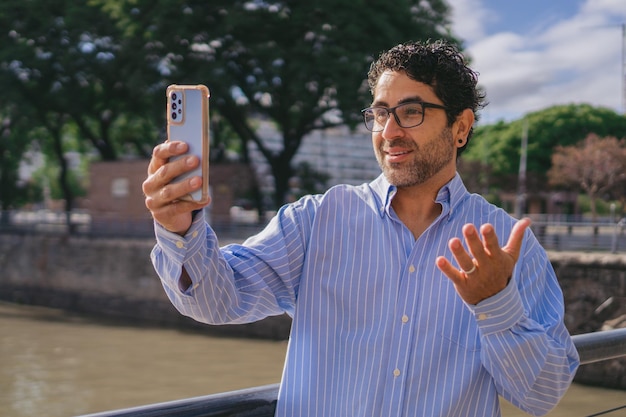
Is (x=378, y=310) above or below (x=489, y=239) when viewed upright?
below

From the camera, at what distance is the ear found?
1976 millimetres

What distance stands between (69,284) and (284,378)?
23.4m

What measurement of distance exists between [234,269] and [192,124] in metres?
0.47

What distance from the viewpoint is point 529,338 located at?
164 centimetres

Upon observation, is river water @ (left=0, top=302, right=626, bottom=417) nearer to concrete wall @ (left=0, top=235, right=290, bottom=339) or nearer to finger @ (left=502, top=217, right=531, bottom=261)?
concrete wall @ (left=0, top=235, right=290, bottom=339)

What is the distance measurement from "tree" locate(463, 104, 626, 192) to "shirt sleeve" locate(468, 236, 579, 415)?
38467mm

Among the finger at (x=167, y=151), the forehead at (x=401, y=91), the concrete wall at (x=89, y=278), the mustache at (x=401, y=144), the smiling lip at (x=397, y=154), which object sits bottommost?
the concrete wall at (x=89, y=278)

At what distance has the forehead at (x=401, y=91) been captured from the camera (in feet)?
6.19

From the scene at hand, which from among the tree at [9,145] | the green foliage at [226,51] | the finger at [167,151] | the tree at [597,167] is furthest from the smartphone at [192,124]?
the tree at [597,167]

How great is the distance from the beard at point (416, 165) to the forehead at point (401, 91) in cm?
10

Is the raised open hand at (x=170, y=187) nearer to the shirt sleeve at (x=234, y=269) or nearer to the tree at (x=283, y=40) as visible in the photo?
the shirt sleeve at (x=234, y=269)

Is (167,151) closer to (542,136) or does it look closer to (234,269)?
(234,269)

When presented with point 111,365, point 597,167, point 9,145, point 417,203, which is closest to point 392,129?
→ point 417,203

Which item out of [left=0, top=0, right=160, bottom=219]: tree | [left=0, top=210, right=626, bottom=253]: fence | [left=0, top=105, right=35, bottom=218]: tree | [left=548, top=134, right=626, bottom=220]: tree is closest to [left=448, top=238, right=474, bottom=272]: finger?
[left=0, top=210, right=626, bottom=253]: fence
